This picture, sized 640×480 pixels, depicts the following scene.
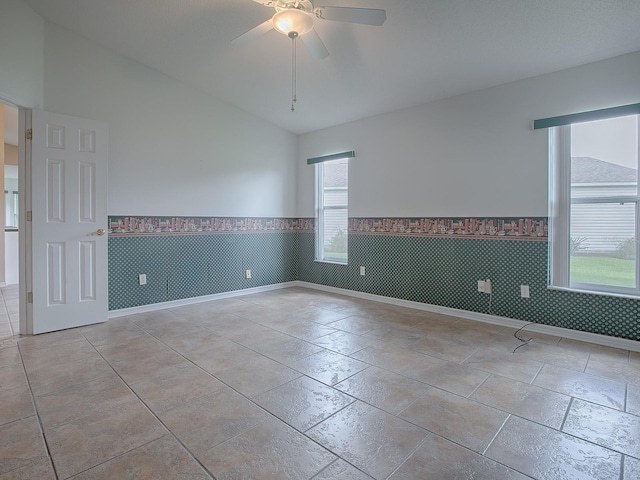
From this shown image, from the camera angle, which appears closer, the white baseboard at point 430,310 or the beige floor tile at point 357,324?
the white baseboard at point 430,310

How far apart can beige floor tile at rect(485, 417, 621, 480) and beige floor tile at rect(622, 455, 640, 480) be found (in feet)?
0.09

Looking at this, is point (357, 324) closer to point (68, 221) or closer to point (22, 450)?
point (22, 450)

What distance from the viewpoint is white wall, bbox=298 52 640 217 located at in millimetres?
3203

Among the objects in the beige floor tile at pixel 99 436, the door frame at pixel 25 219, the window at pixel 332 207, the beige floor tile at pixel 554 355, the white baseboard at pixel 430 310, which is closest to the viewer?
the beige floor tile at pixel 99 436

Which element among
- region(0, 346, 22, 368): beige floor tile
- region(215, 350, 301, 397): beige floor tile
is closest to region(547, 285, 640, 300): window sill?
region(215, 350, 301, 397): beige floor tile

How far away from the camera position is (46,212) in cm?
333

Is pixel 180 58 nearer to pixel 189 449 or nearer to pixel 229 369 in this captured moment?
pixel 229 369

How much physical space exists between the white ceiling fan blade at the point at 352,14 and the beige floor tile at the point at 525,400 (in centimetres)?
252

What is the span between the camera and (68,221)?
11.3 ft

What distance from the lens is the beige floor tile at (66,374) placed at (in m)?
2.31

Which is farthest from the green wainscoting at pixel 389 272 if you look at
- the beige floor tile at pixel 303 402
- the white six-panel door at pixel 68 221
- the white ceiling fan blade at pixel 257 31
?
the white ceiling fan blade at pixel 257 31

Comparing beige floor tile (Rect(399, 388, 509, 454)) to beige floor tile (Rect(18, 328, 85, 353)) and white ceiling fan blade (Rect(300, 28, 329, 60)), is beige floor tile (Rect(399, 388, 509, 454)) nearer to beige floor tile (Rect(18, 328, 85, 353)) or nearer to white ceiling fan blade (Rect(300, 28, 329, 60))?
white ceiling fan blade (Rect(300, 28, 329, 60))

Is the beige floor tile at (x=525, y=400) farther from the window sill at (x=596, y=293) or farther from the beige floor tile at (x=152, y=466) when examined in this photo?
the beige floor tile at (x=152, y=466)

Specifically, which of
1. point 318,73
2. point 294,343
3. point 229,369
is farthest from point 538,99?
point 229,369
